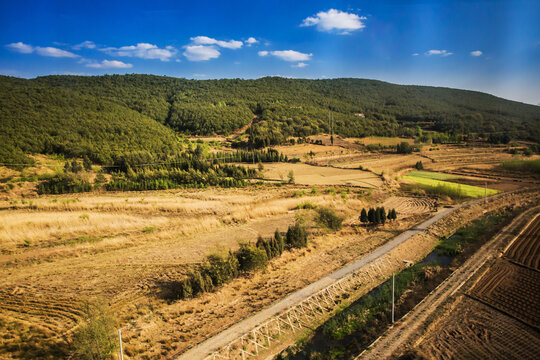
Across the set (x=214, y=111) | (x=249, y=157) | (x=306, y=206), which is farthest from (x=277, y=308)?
(x=214, y=111)

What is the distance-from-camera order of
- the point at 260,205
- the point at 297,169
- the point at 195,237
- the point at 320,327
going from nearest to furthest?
the point at 320,327 < the point at 195,237 < the point at 260,205 < the point at 297,169

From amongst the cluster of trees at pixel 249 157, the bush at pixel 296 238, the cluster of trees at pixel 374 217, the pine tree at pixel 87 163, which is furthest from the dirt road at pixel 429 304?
the pine tree at pixel 87 163

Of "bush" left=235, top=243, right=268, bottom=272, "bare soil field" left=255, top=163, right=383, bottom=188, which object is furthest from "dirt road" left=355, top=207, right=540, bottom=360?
"bare soil field" left=255, top=163, right=383, bottom=188

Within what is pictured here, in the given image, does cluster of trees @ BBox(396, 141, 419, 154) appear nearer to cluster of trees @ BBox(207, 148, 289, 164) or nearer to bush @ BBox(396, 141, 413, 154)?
bush @ BBox(396, 141, 413, 154)

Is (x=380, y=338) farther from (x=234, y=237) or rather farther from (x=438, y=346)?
(x=234, y=237)

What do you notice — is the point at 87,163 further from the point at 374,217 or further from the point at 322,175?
the point at 374,217

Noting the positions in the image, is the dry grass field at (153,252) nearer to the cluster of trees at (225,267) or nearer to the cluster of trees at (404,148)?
the cluster of trees at (225,267)

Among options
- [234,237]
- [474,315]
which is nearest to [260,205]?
[234,237]
